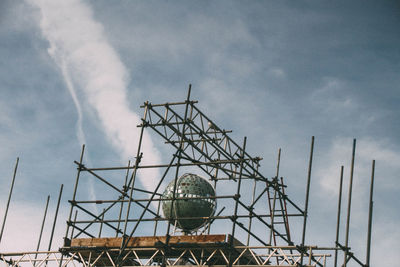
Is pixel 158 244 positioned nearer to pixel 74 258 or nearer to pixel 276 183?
pixel 74 258

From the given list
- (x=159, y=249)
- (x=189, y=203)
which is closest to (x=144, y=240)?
(x=159, y=249)

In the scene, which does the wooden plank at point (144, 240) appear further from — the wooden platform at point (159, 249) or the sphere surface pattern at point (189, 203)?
the sphere surface pattern at point (189, 203)

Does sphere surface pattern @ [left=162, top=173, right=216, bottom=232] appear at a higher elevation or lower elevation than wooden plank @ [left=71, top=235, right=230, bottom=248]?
higher

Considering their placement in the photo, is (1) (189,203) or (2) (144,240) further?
(1) (189,203)

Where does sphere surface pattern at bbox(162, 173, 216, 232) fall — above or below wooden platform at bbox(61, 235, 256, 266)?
above

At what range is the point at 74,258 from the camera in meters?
28.0

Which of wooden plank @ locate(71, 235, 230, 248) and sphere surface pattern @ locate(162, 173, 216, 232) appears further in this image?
sphere surface pattern @ locate(162, 173, 216, 232)

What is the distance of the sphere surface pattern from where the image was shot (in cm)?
2852

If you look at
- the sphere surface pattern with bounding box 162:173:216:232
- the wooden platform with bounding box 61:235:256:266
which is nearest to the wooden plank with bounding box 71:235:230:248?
the wooden platform with bounding box 61:235:256:266

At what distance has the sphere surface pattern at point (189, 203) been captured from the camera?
2852 centimetres

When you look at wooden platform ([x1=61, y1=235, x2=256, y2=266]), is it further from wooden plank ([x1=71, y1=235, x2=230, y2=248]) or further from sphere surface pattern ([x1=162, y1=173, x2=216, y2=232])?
sphere surface pattern ([x1=162, y1=173, x2=216, y2=232])

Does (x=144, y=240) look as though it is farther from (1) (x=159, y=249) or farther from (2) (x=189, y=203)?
(2) (x=189, y=203)

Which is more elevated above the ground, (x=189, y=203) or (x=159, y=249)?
(x=189, y=203)

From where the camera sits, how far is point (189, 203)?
28469mm
